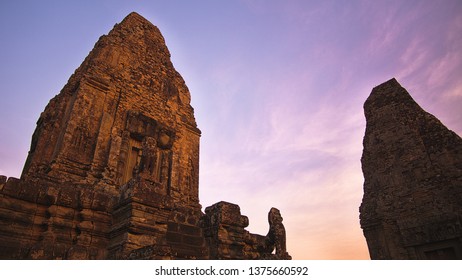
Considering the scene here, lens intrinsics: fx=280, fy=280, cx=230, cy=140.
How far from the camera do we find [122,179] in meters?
9.30

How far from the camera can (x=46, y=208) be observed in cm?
561

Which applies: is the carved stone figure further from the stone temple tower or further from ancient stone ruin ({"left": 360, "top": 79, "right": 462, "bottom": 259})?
ancient stone ruin ({"left": 360, "top": 79, "right": 462, "bottom": 259})

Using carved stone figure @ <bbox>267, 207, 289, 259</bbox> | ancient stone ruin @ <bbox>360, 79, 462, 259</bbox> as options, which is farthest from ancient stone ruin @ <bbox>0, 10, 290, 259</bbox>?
ancient stone ruin @ <bbox>360, 79, 462, 259</bbox>

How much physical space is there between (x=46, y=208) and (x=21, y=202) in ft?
1.43

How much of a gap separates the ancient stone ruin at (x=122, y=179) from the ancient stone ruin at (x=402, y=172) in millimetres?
9826

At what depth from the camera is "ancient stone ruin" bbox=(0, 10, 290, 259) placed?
208 inches

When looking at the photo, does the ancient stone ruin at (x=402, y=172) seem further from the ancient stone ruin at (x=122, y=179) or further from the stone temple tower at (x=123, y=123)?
the stone temple tower at (x=123, y=123)

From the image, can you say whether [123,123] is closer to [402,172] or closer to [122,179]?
[122,179]

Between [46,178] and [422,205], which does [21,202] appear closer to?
[46,178]

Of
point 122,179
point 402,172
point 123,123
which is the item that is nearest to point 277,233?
point 122,179

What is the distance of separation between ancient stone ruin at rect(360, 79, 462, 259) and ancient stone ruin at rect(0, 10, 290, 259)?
983cm
